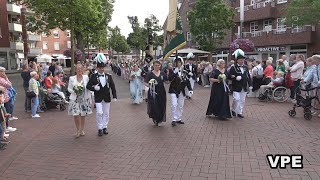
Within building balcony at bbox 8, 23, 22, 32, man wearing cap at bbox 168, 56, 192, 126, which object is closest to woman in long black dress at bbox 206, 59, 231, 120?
man wearing cap at bbox 168, 56, 192, 126

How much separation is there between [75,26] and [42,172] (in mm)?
19398

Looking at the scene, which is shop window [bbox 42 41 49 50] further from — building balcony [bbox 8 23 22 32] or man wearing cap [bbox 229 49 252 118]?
man wearing cap [bbox 229 49 252 118]

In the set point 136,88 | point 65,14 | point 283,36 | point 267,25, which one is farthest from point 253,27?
point 136,88

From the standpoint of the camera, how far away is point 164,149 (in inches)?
247

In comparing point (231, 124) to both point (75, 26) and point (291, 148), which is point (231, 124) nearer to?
point (291, 148)

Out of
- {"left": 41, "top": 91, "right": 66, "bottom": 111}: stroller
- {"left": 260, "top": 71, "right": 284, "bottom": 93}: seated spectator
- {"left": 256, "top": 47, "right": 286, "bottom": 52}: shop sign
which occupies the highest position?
{"left": 256, "top": 47, "right": 286, "bottom": 52}: shop sign

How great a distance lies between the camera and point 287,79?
12.0 meters

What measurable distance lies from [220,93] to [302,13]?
66.2 feet

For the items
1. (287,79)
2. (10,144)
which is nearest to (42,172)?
(10,144)

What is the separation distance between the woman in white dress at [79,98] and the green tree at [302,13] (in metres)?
21.7

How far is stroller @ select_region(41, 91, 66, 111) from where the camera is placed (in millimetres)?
11641

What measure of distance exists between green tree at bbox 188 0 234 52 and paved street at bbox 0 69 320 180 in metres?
22.1

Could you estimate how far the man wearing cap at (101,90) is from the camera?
7336 mm

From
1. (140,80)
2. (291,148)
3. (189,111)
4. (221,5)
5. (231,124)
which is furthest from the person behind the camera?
(221,5)
